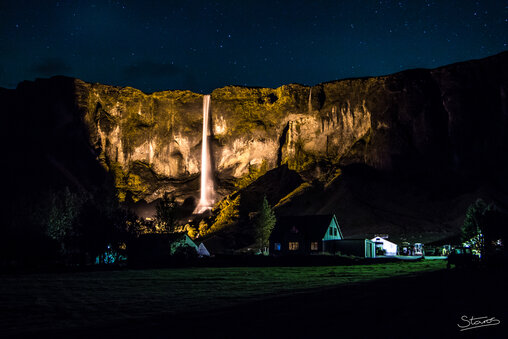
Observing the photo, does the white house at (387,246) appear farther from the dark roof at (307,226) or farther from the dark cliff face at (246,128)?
the dark cliff face at (246,128)

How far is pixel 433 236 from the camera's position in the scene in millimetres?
85375

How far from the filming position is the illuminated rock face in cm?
11769

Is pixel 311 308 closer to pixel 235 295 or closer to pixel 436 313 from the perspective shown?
pixel 436 313

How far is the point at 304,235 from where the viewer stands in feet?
221

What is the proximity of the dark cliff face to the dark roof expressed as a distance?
1836 inches

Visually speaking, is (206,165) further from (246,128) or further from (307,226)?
(307,226)

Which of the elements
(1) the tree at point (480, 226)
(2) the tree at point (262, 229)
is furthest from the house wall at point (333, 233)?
(1) the tree at point (480, 226)

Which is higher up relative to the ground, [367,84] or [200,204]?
[367,84]

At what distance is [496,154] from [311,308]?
116344 millimetres

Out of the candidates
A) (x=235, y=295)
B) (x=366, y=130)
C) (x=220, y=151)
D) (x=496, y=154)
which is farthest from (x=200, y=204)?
(x=235, y=295)

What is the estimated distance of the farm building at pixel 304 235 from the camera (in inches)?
2616

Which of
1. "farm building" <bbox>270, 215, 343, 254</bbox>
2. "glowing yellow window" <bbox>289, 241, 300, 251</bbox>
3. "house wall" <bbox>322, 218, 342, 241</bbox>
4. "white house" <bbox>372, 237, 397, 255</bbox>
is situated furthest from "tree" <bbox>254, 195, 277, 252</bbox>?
"white house" <bbox>372, 237, 397, 255</bbox>
